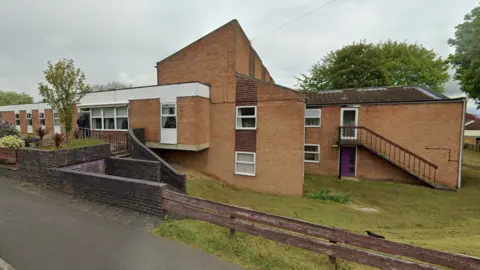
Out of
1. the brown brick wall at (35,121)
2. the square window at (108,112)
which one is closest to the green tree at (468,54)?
the square window at (108,112)

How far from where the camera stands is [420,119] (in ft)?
40.4

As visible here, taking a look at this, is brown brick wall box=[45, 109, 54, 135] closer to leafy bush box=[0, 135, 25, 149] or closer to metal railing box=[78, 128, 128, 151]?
metal railing box=[78, 128, 128, 151]

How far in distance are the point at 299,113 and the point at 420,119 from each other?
27.2 ft

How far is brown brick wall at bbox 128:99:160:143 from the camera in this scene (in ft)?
36.5

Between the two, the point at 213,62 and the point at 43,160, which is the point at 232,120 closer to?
the point at 213,62

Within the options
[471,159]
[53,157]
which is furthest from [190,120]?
[471,159]

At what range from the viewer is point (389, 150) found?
512 inches

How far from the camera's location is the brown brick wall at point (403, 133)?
38.7 feet

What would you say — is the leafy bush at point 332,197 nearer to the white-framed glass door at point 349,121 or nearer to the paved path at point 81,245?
the white-framed glass door at point 349,121

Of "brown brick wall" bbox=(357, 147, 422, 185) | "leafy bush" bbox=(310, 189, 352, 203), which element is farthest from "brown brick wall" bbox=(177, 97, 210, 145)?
"brown brick wall" bbox=(357, 147, 422, 185)

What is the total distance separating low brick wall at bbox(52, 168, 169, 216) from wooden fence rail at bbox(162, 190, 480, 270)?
1.28 ft

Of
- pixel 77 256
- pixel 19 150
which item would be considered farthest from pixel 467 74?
pixel 19 150

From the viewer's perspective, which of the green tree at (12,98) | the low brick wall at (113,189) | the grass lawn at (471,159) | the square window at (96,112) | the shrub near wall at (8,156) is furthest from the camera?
the green tree at (12,98)

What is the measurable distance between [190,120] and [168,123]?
148 centimetres
